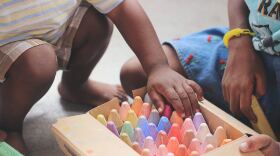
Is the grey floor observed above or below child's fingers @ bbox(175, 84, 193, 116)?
below

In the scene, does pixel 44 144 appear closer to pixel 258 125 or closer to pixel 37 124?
pixel 37 124

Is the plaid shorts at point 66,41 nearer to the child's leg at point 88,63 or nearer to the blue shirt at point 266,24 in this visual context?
the child's leg at point 88,63

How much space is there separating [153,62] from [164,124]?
17 cm

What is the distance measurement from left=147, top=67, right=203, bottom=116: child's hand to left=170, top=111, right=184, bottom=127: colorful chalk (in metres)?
0.01

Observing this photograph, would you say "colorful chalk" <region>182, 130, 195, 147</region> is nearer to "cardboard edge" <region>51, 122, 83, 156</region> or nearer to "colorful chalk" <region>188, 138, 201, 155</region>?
"colorful chalk" <region>188, 138, 201, 155</region>

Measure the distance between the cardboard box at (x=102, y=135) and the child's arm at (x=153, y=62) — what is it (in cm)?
4

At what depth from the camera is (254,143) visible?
678 mm

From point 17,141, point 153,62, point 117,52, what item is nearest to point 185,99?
point 153,62

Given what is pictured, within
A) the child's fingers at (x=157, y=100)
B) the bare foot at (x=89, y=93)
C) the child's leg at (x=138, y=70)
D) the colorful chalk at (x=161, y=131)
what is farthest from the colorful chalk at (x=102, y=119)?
the bare foot at (x=89, y=93)

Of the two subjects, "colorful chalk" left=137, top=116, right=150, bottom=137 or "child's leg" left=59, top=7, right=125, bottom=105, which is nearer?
"colorful chalk" left=137, top=116, right=150, bottom=137

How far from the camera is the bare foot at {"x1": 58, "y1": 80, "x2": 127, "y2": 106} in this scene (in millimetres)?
1085

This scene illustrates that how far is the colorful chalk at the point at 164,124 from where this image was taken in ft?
2.47

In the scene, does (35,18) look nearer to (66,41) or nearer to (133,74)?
(66,41)

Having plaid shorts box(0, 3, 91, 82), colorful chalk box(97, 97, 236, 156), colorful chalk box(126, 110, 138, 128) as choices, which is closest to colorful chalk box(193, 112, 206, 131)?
colorful chalk box(97, 97, 236, 156)
